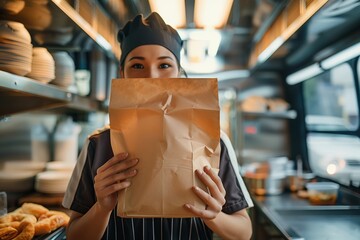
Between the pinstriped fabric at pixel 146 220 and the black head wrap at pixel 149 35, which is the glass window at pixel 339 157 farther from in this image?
the black head wrap at pixel 149 35

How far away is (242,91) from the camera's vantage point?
14.3ft

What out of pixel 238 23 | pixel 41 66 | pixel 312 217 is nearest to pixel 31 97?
pixel 41 66

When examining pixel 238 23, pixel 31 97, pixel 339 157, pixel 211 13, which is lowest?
pixel 339 157

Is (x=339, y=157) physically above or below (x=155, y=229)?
above

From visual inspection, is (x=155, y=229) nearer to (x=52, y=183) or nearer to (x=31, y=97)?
(x=31, y=97)

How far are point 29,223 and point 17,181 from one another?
83 centimetres

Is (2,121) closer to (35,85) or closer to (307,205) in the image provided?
(35,85)

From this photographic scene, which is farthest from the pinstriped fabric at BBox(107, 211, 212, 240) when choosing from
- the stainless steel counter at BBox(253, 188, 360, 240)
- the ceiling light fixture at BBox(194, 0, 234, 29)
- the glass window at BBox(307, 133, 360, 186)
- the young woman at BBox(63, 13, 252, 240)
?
the glass window at BBox(307, 133, 360, 186)

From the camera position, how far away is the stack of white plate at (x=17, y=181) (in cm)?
193

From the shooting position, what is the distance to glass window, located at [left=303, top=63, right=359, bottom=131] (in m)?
2.90

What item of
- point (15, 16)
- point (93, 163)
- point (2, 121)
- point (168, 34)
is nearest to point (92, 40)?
point (15, 16)

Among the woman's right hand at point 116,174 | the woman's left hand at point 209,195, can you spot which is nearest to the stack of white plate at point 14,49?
the woman's right hand at point 116,174

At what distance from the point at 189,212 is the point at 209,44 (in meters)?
2.49

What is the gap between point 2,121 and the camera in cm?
190
